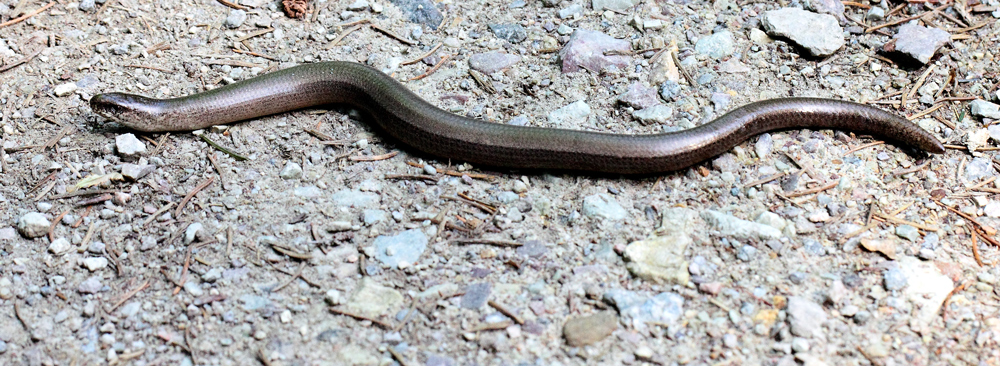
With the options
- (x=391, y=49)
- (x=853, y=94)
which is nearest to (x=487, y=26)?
(x=391, y=49)

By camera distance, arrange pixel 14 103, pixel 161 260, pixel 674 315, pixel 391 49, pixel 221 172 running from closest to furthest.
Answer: pixel 674 315, pixel 161 260, pixel 221 172, pixel 14 103, pixel 391 49

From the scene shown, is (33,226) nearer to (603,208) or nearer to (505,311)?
(505,311)

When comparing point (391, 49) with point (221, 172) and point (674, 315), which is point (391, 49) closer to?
point (221, 172)

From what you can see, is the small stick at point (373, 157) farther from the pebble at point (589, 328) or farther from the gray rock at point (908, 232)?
the gray rock at point (908, 232)

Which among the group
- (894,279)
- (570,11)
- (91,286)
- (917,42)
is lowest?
(91,286)

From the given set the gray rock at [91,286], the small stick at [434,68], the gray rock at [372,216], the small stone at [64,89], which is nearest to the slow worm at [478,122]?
the small stick at [434,68]

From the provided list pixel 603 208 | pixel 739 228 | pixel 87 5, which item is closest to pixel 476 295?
pixel 603 208
